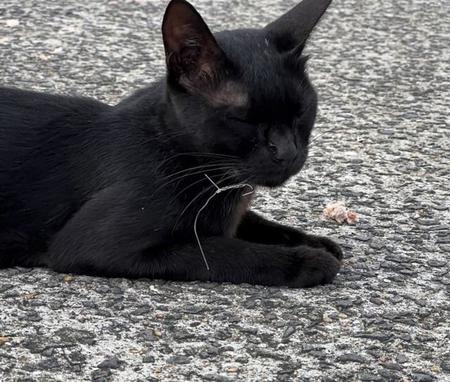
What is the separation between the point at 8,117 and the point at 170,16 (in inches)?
Result: 29.0

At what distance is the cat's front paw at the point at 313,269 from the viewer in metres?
2.81

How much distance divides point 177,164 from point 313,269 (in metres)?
0.52

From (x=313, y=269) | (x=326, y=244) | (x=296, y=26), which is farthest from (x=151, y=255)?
(x=296, y=26)

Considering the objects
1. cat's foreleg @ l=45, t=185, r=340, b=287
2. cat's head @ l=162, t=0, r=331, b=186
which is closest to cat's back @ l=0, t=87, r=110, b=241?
cat's foreleg @ l=45, t=185, r=340, b=287

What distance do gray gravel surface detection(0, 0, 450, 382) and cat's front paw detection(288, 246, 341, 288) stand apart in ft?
0.11

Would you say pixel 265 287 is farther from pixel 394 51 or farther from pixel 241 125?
pixel 394 51

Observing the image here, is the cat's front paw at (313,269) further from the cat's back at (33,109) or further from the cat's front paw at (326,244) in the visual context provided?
the cat's back at (33,109)

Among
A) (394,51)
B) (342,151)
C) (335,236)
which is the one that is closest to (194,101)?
(335,236)

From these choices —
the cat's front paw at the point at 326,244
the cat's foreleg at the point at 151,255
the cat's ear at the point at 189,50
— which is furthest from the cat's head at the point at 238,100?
the cat's front paw at the point at 326,244

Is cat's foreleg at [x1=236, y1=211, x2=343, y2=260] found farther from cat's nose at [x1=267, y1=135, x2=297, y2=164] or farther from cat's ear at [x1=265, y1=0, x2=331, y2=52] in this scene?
cat's ear at [x1=265, y1=0, x2=331, y2=52]

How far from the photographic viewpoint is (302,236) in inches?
122

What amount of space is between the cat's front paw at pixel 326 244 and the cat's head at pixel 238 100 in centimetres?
37

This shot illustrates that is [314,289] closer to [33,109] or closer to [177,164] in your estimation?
[177,164]

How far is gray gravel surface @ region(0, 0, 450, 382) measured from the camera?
2406 mm
